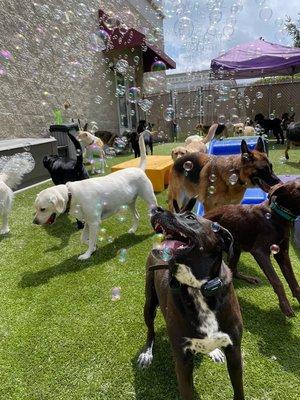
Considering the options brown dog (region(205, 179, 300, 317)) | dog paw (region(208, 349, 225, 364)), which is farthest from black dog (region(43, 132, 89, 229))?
dog paw (region(208, 349, 225, 364))

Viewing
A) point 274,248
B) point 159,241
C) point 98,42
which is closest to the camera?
point 159,241

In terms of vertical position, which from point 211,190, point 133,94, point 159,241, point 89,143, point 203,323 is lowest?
point 89,143

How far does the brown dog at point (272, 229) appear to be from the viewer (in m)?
3.43

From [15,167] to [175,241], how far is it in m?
6.59

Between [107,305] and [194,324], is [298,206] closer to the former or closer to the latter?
[194,324]

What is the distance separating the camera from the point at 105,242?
19.0ft

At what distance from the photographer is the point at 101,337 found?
340cm

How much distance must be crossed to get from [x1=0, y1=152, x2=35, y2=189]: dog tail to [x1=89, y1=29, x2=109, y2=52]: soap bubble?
839 centimetres

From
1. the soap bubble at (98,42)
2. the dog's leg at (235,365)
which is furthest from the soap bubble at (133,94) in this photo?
the dog's leg at (235,365)

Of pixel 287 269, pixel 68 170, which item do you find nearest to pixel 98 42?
pixel 68 170

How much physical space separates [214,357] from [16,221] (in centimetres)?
535

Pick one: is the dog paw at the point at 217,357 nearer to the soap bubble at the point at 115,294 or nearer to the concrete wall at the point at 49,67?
the soap bubble at the point at 115,294

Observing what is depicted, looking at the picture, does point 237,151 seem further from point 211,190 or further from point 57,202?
point 57,202

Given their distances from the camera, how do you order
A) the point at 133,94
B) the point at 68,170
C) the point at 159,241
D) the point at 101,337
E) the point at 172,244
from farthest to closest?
the point at 133,94 → the point at 68,170 → the point at 101,337 → the point at 159,241 → the point at 172,244
